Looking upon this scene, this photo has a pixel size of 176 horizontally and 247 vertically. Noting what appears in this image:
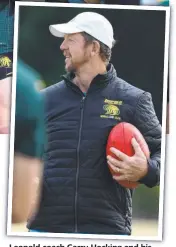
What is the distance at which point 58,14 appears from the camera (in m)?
3.28

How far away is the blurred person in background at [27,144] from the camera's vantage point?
10.7 ft

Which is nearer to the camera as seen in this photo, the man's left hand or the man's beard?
the man's left hand

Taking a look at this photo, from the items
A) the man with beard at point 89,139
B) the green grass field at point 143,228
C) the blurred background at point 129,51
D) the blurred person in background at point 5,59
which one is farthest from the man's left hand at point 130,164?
the blurred person in background at point 5,59

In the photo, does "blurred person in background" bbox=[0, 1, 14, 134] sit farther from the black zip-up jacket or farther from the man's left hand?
the man's left hand

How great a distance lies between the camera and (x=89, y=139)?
10.5 feet

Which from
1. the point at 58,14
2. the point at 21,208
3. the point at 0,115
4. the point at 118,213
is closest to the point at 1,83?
the point at 0,115

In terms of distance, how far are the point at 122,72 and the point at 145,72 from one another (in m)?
0.12

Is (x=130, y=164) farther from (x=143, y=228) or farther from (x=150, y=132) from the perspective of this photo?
(x=143, y=228)

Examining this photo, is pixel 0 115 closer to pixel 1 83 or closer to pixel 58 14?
pixel 1 83

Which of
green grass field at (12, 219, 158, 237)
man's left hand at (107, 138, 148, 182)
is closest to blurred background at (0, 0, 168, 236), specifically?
green grass field at (12, 219, 158, 237)

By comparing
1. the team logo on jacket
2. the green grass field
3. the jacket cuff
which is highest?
the team logo on jacket

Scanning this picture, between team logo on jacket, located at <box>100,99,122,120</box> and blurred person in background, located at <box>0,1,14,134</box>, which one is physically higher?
blurred person in background, located at <box>0,1,14,134</box>

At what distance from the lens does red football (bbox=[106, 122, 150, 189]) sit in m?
3.12

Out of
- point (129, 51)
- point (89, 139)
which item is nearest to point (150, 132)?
point (89, 139)
